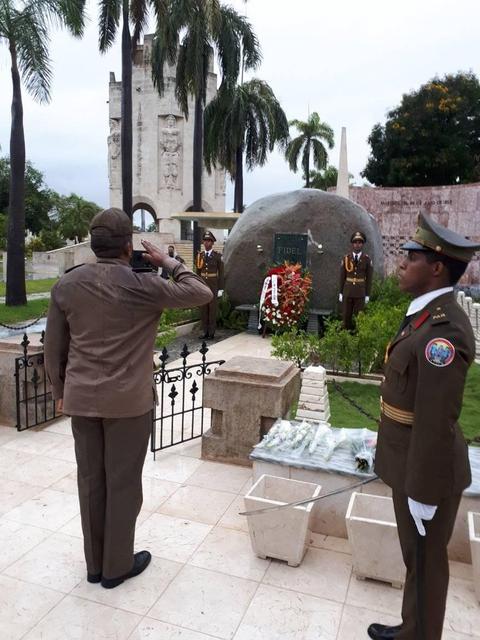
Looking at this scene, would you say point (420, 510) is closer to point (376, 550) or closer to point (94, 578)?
point (376, 550)

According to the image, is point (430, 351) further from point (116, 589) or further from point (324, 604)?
point (116, 589)

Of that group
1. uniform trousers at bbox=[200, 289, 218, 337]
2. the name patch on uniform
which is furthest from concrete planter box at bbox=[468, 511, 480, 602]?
uniform trousers at bbox=[200, 289, 218, 337]

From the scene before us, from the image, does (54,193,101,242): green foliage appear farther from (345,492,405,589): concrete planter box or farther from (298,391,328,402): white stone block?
(345,492,405,589): concrete planter box

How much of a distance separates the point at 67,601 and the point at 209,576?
0.77 meters

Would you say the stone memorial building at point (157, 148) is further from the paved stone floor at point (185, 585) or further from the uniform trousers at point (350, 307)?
the paved stone floor at point (185, 585)

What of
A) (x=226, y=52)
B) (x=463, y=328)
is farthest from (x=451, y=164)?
(x=463, y=328)

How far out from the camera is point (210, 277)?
1038 centimetres

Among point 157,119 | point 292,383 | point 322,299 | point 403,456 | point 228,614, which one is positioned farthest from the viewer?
point 157,119

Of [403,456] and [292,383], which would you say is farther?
[292,383]

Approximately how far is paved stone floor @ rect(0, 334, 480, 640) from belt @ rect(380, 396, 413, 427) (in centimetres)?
114

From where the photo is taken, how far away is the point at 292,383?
4504 mm

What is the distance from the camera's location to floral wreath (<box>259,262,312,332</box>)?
9820 mm

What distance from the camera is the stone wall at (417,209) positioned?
18359 millimetres

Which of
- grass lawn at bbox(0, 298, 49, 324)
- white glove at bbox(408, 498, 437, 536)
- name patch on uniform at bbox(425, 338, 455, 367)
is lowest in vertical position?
grass lawn at bbox(0, 298, 49, 324)
